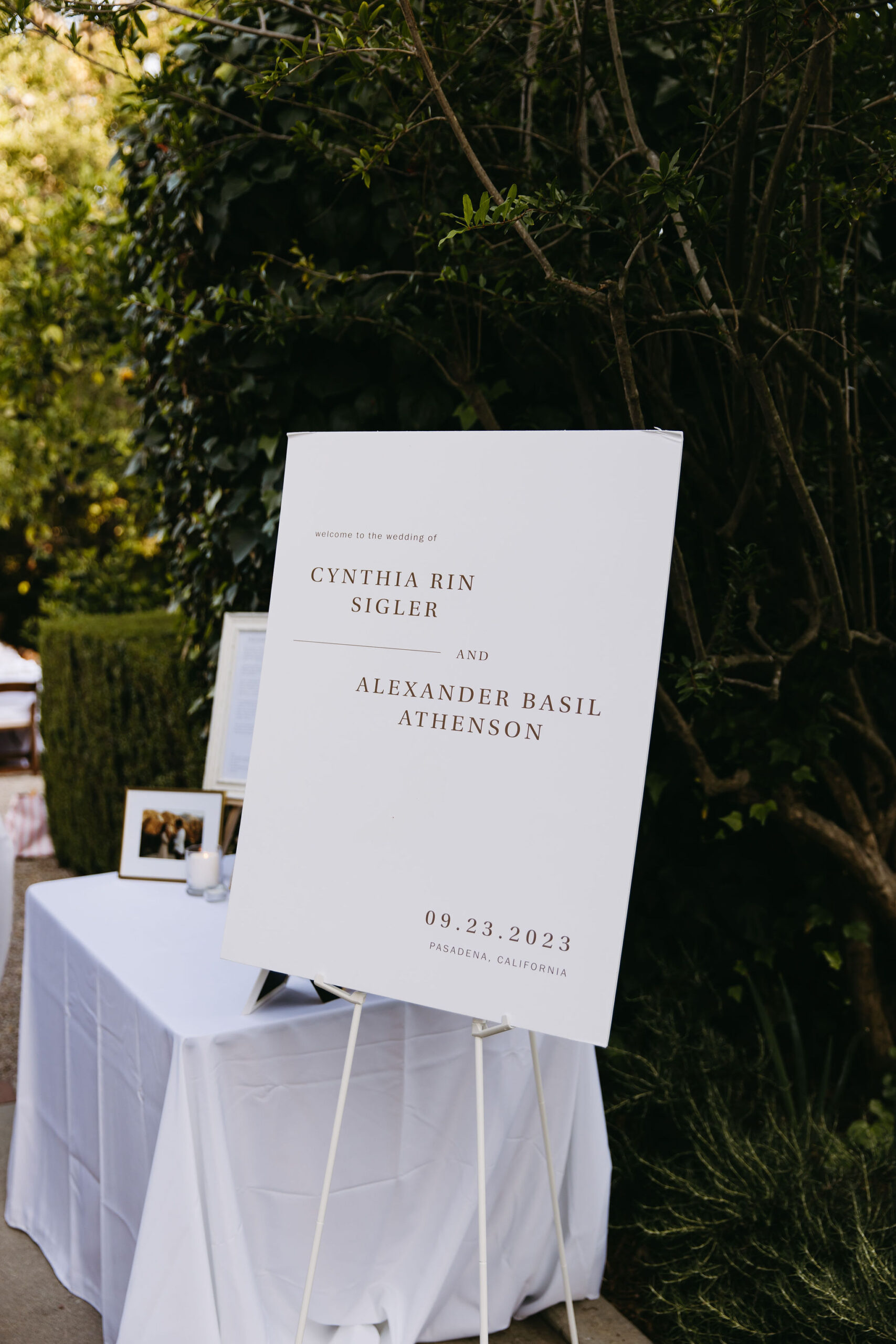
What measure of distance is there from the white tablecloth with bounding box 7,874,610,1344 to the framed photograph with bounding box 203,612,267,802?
1.65 ft

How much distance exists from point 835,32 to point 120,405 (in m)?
5.27

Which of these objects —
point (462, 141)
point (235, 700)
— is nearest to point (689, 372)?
point (462, 141)

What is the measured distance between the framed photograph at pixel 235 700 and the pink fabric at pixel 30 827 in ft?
9.71

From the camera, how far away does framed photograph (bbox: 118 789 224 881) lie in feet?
8.04

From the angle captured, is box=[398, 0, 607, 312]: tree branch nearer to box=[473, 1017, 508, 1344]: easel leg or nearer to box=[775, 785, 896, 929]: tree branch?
box=[473, 1017, 508, 1344]: easel leg

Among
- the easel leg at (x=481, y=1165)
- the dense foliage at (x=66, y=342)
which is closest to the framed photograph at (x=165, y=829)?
the easel leg at (x=481, y=1165)

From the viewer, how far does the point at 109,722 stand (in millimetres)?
4441

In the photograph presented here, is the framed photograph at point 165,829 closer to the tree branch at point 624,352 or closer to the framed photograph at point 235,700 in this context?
the framed photograph at point 235,700

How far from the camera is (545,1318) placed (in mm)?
2045

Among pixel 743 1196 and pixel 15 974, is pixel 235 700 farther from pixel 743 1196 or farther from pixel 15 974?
pixel 15 974

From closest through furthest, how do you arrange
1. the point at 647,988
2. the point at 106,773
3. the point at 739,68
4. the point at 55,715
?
the point at 739,68 → the point at 647,988 → the point at 106,773 → the point at 55,715

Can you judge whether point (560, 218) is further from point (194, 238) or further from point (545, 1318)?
point (545, 1318)

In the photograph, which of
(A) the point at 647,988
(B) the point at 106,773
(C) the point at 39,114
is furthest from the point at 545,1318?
(C) the point at 39,114

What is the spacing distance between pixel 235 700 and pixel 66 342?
2.90m
